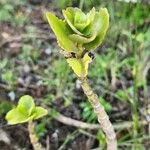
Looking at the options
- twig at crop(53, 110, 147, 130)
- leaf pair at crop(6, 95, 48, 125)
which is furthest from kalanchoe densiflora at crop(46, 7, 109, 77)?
twig at crop(53, 110, 147, 130)

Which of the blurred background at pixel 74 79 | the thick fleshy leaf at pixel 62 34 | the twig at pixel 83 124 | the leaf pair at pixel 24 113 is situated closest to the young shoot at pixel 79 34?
the thick fleshy leaf at pixel 62 34

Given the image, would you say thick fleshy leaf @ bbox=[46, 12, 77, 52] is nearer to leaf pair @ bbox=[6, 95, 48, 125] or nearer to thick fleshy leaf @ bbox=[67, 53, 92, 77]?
thick fleshy leaf @ bbox=[67, 53, 92, 77]

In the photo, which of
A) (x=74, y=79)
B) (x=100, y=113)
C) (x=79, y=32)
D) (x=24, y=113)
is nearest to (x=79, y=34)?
(x=79, y=32)

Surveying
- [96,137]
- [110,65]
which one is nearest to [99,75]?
[110,65]

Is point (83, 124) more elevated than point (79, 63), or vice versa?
point (79, 63)

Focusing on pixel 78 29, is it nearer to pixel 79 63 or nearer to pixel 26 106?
pixel 79 63
